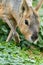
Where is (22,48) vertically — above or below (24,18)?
below

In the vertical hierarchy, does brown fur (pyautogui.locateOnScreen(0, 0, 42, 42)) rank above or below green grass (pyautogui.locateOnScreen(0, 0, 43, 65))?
above

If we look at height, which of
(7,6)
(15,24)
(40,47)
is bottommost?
(40,47)

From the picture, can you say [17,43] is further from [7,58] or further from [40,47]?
[7,58]

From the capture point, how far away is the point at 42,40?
357 inches

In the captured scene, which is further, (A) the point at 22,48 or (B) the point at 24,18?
(A) the point at 22,48

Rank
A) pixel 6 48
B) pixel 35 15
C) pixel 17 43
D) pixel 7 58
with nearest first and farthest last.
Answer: pixel 7 58
pixel 6 48
pixel 35 15
pixel 17 43

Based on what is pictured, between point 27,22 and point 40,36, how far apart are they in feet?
3.89

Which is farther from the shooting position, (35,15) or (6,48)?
(35,15)

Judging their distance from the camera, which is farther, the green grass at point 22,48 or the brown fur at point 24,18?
the brown fur at point 24,18

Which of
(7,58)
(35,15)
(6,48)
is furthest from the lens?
(35,15)

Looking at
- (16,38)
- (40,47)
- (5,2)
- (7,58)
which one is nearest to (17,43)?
(16,38)

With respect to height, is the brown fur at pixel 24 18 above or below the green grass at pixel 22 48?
above

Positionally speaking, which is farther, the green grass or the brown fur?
the brown fur

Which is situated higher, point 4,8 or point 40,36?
point 4,8
